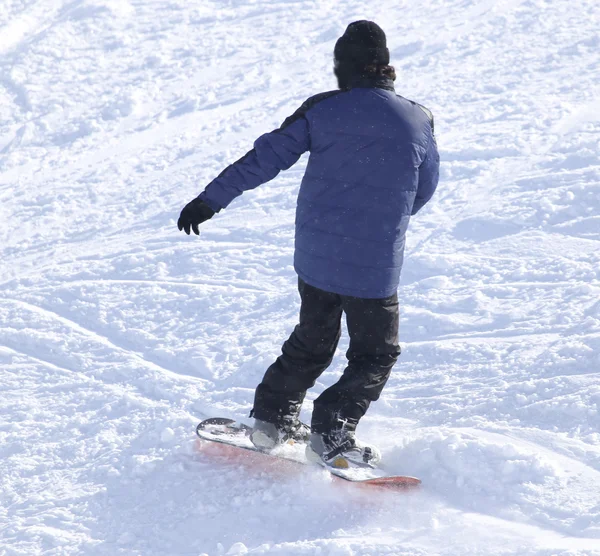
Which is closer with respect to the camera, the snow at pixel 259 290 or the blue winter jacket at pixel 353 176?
the blue winter jacket at pixel 353 176

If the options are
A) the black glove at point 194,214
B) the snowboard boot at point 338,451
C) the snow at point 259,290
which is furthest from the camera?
the snowboard boot at point 338,451

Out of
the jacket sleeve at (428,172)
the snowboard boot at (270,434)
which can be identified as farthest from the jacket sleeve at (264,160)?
the snowboard boot at (270,434)

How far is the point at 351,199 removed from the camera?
285 cm

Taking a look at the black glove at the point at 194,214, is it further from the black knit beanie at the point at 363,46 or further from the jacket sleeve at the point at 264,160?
the black knit beanie at the point at 363,46

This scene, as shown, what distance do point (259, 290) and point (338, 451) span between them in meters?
1.68

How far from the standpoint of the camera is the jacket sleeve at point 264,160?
2842mm

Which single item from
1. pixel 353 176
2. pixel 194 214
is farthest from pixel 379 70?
pixel 194 214

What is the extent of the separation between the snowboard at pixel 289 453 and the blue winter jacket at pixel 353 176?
69 cm

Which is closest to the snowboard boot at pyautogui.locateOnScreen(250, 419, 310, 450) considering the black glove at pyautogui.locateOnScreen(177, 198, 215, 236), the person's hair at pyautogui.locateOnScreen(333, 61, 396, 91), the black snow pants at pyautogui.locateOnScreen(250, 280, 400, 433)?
the black snow pants at pyautogui.locateOnScreen(250, 280, 400, 433)

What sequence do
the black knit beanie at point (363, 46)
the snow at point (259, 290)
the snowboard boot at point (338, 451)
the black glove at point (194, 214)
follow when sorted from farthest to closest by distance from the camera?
the snowboard boot at point (338, 451), the snow at point (259, 290), the black glove at point (194, 214), the black knit beanie at point (363, 46)

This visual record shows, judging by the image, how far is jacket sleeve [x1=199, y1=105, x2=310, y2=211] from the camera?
9.32 ft

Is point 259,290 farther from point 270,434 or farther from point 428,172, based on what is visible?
point 428,172

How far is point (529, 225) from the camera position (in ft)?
16.4

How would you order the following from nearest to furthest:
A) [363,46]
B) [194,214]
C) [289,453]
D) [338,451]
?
[363,46]
[194,214]
[338,451]
[289,453]
